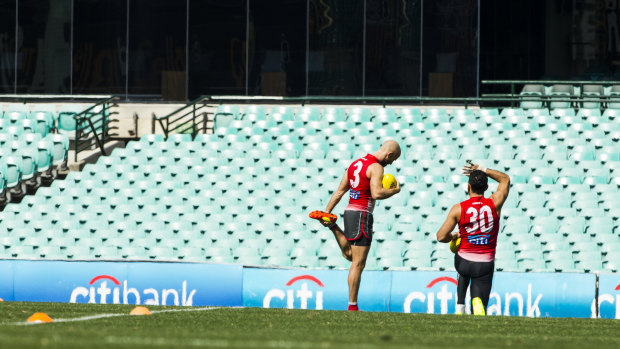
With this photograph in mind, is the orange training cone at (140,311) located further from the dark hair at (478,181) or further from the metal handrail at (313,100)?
the metal handrail at (313,100)

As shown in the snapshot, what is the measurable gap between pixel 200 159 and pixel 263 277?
558 cm

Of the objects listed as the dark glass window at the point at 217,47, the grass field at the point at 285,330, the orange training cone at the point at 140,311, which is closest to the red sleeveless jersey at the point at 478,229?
the grass field at the point at 285,330

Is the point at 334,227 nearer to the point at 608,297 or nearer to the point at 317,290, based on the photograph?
the point at 317,290

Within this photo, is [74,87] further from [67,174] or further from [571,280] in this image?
[571,280]

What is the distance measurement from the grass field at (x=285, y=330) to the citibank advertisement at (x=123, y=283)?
113 inches

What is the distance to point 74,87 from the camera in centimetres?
2217

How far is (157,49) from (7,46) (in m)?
3.70

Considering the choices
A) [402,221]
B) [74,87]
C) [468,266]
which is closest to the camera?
[468,266]

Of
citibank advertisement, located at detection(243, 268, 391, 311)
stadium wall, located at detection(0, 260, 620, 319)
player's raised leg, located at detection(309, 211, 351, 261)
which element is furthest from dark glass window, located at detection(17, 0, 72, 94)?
player's raised leg, located at detection(309, 211, 351, 261)

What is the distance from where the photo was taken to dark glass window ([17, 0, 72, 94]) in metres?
22.3

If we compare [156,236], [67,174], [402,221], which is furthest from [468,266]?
[67,174]

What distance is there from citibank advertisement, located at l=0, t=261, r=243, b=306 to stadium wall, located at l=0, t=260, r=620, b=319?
0.01 metres

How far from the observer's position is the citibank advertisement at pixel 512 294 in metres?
11.1

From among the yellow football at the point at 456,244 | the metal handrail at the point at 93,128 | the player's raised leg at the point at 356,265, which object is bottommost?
the player's raised leg at the point at 356,265
